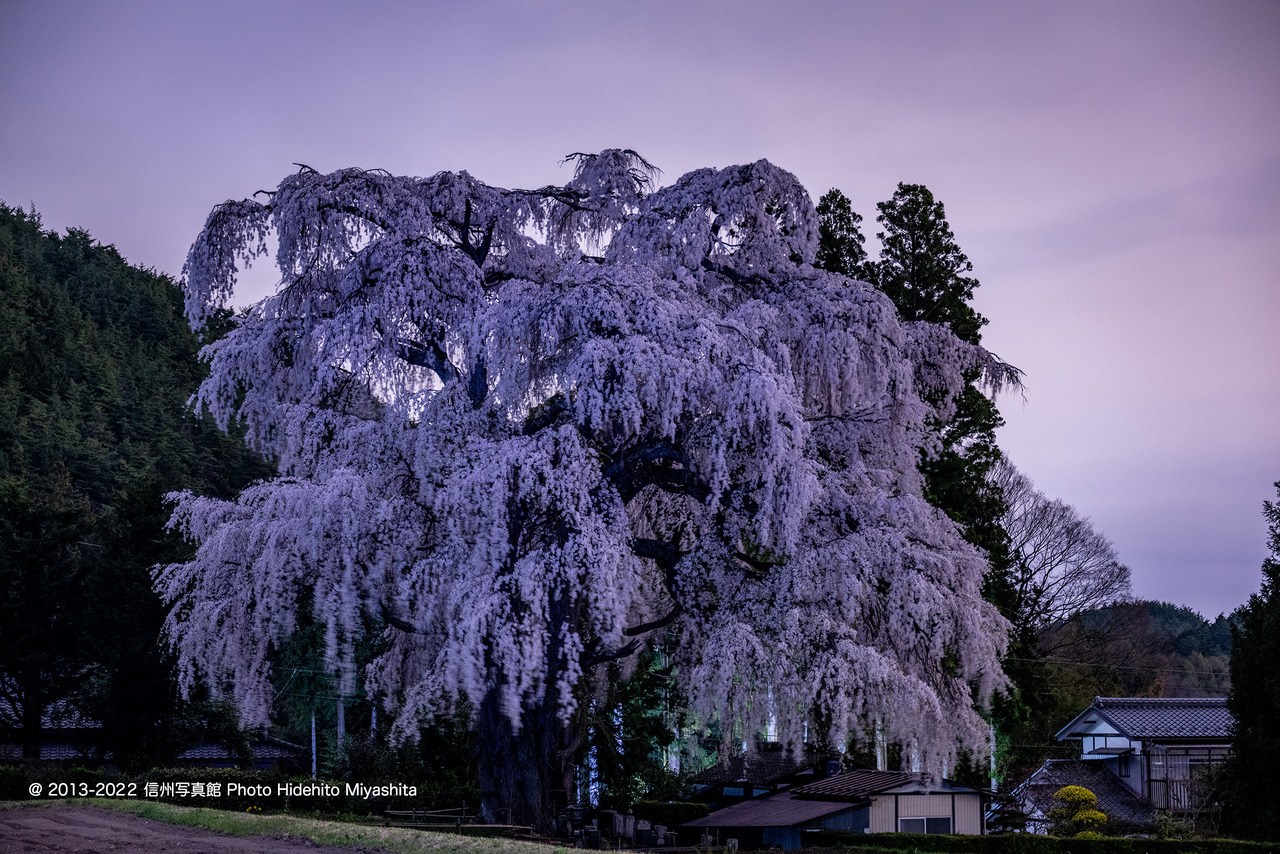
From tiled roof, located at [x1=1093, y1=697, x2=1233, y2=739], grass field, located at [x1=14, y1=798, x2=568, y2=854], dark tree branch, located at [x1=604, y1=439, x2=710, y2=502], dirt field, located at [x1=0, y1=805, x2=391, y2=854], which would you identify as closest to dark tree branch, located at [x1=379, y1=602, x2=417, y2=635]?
grass field, located at [x1=14, y1=798, x2=568, y2=854]

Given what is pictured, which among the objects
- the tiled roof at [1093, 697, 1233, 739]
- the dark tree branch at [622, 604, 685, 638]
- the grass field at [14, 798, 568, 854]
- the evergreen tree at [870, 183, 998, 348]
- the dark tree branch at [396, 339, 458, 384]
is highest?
the evergreen tree at [870, 183, 998, 348]

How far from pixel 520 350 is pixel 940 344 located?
10.0 metres

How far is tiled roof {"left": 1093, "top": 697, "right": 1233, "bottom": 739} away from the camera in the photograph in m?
48.9

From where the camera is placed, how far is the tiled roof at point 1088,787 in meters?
46.3

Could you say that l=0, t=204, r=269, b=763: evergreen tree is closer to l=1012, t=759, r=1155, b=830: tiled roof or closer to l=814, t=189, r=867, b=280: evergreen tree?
l=814, t=189, r=867, b=280: evergreen tree

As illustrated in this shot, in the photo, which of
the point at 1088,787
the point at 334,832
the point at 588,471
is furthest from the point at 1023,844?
the point at 1088,787

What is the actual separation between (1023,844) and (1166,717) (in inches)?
1127

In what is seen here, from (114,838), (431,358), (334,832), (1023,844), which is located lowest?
(1023,844)

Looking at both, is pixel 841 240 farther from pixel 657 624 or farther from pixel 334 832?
pixel 334 832

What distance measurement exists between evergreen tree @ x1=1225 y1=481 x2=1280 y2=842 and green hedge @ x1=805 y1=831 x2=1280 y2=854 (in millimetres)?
2621

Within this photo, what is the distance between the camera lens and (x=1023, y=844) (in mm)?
25469

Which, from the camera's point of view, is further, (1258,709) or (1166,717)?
(1166,717)

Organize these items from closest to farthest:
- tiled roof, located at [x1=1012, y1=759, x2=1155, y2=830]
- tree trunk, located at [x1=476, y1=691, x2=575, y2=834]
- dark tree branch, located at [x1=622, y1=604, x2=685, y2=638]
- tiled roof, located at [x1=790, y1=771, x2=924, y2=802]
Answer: tree trunk, located at [x1=476, y1=691, x2=575, y2=834], dark tree branch, located at [x1=622, y1=604, x2=685, y2=638], tiled roof, located at [x1=790, y1=771, x2=924, y2=802], tiled roof, located at [x1=1012, y1=759, x2=1155, y2=830]

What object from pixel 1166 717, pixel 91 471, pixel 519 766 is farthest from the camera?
pixel 91 471
